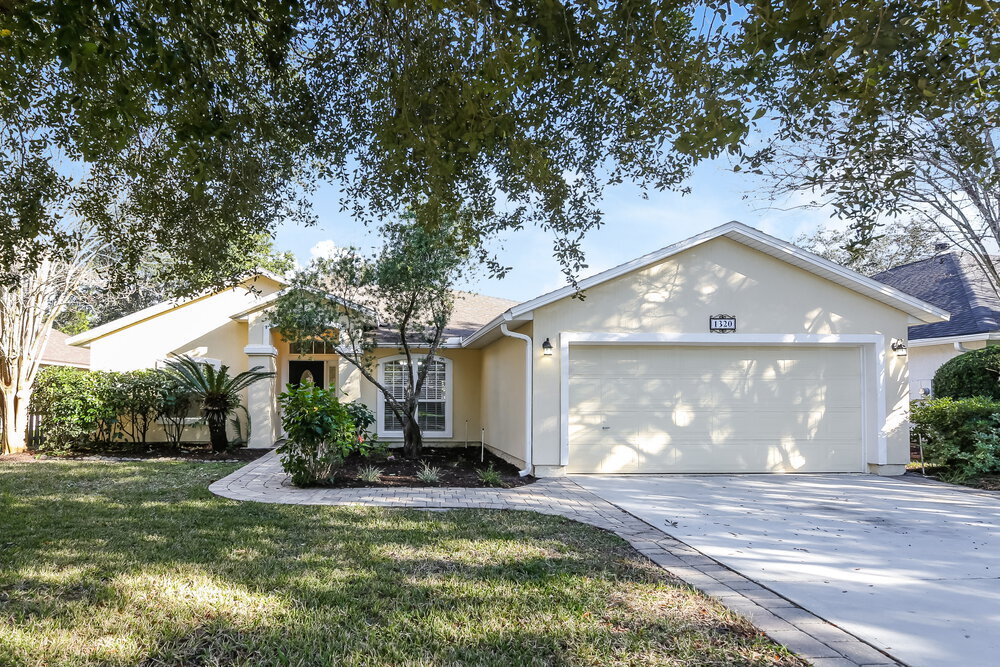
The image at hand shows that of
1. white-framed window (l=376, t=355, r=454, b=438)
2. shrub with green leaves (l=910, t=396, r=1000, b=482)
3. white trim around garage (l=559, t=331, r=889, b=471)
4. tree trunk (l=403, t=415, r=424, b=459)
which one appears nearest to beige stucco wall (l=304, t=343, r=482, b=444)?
white-framed window (l=376, t=355, r=454, b=438)

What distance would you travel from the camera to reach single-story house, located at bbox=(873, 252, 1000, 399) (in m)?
13.5

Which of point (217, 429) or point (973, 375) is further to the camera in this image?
point (217, 429)

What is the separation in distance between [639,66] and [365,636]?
4.28 meters

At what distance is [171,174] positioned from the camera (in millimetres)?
6598

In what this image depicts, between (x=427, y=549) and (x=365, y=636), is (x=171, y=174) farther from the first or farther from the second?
(x=365, y=636)

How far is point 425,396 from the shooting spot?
1472 centimetres

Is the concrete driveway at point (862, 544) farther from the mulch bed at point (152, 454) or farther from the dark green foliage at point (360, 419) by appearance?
the mulch bed at point (152, 454)

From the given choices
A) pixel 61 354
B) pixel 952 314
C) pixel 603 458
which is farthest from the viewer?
pixel 61 354

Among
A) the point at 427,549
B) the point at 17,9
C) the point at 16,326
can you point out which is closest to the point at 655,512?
the point at 427,549

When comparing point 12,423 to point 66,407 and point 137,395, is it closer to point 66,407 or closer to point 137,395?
point 66,407

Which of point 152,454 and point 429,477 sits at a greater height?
point 429,477

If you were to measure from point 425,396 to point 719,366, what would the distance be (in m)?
6.92

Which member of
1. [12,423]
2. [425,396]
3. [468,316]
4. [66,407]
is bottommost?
[12,423]

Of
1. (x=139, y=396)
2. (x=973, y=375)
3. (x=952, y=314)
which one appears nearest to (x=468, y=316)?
(x=139, y=396)
